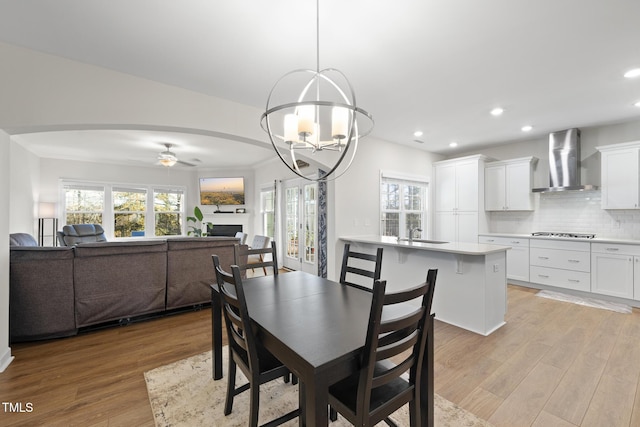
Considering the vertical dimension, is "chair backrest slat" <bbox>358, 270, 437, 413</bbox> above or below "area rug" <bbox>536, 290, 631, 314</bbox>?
above

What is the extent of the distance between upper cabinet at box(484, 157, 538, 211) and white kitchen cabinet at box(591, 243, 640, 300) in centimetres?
127

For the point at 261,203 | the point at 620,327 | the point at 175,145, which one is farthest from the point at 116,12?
the point at 261,203

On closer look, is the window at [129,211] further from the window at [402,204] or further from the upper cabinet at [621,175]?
the upper cabinet at [621,175]

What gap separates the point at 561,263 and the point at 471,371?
339cm

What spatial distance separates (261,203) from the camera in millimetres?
7809

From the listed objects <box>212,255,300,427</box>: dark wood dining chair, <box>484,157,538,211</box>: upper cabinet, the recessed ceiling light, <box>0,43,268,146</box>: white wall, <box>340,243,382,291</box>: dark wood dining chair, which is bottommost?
<box>212,255,300,427</box>: dark wood dining chair

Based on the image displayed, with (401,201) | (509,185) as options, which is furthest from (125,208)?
(509,185)

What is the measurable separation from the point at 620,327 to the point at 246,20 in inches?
190

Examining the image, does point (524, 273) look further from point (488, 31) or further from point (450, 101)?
point (488, 31)

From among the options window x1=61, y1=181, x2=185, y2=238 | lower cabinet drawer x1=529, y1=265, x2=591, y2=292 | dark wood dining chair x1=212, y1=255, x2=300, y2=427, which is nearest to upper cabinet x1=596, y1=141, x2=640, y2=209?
lower cabinet drawer x1=529, y1=265, x2=591, y2=292

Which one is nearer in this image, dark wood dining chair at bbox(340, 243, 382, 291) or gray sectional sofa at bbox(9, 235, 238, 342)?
dark wood dining chair at bbox(340, 243, 382, 291)

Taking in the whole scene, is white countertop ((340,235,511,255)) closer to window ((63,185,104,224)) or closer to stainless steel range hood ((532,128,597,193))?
stainless steel range hood ((532,128,597,193))

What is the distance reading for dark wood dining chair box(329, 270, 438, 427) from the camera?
1145 millimetres

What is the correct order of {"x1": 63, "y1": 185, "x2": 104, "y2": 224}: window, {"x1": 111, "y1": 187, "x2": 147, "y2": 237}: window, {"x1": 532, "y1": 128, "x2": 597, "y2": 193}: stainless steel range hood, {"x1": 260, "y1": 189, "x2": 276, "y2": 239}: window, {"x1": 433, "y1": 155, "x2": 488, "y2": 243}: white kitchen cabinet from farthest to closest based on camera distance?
{"x1": 260, "y1": 189, "x2": 276, "y2": 239}: window, {"x1": 111, "y1": 187, "x2": 147, "y2": 237}: window, {"x1": 63, "y1": 185, "x2": 104, "y2": 224}: window, {"x1": 433, "y1": 155, "x2": 488, "y2": 243}: white kitchen cabinet, {"x1": 532, "y1": 128, "x2": 597, "y2": 193}: stainless steel range hood
